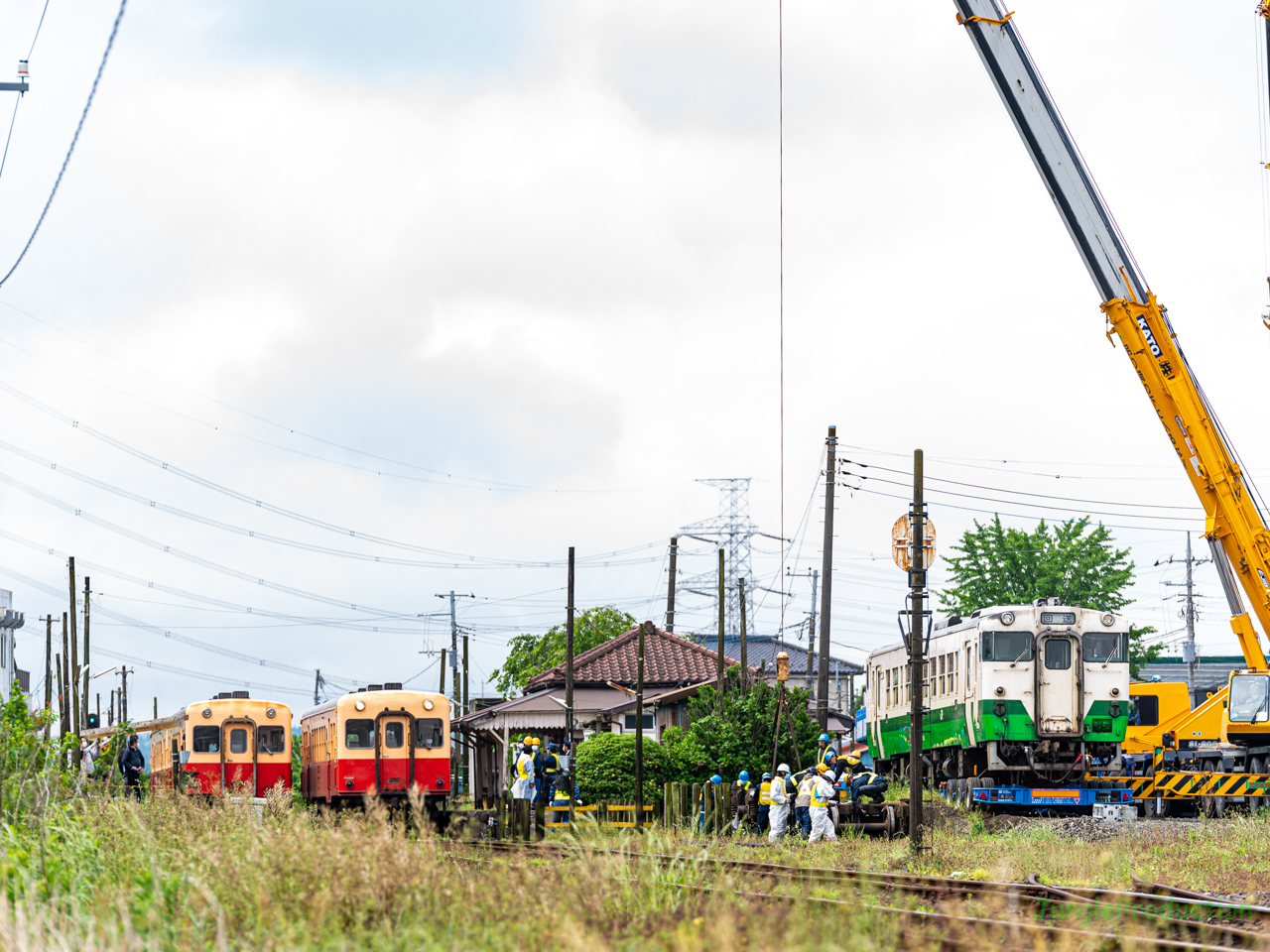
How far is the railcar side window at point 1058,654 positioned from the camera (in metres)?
27.8

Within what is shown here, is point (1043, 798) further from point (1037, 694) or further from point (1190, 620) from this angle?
point (1190, 620)

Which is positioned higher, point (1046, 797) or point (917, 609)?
point (917, 609)

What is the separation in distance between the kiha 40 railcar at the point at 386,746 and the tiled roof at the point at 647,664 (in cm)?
1660

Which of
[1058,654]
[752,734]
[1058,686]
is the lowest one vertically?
[752,734]

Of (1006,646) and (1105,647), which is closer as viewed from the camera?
(1006,646)

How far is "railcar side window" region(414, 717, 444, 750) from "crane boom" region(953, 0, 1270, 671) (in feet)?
50.0

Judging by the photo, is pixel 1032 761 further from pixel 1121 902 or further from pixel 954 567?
pixel 954 567

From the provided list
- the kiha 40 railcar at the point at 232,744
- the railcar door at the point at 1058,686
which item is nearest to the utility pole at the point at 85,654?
the kiha 40 railcar at the point at 232,744

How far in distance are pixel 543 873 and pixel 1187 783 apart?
2138cm

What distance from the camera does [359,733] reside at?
100ft

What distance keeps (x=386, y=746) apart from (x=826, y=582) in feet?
35.0

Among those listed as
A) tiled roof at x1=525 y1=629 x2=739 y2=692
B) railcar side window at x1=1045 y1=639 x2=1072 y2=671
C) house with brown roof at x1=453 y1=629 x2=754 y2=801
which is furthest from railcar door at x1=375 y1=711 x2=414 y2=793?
tiled roof at x1=525 y1=629 x2=739 y2=692

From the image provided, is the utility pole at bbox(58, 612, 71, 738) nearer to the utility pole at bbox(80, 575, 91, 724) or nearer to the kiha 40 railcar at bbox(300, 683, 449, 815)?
the utility pole at bbox(80, 575, 91, 724)

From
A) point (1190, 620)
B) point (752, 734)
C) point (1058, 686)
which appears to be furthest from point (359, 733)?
point (1190, 620)
